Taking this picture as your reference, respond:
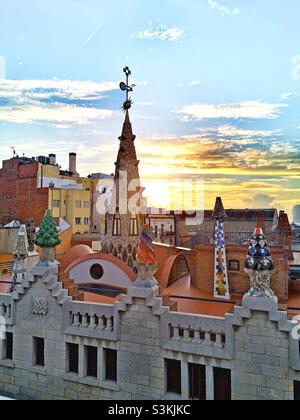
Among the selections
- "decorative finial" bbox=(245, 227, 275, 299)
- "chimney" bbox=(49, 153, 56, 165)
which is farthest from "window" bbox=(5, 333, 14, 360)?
"chimney" bbox=(49, 153, 56, 165)

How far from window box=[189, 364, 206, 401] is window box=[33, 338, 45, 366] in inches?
215

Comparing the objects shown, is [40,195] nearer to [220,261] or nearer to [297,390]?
[220,261]

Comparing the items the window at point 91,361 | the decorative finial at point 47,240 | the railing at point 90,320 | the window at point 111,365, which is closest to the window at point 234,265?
the railing at point 90,320

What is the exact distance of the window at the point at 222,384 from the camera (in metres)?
10.2

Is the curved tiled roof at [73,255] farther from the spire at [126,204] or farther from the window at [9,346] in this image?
the window at [9,346]

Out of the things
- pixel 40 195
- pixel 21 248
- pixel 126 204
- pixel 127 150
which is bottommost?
pixel 21 248

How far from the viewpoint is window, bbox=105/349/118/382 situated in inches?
456

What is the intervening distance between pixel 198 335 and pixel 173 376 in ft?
5.27

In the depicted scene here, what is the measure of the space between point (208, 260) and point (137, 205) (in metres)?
5.40

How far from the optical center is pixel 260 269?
32.3 ft

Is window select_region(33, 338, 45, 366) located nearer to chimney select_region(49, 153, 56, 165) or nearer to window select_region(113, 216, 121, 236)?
window select_region(113, 216, 121, 236)

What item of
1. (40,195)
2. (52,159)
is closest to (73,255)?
(40,195)
